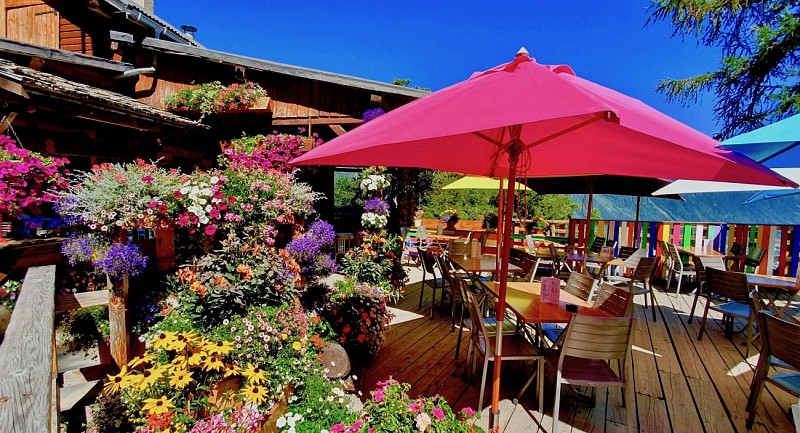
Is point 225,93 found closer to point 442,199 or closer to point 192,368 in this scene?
point 192,368

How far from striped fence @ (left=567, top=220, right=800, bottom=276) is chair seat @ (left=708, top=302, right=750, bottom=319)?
277 cm

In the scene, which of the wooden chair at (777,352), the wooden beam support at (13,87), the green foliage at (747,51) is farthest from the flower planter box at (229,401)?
the green foliage at (747,51)

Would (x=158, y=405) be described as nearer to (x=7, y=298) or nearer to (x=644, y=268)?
(x=7, y=298)

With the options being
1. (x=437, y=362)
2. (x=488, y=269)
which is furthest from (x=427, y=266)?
(x=437, y=362)

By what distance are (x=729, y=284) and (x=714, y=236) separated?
3738 mm

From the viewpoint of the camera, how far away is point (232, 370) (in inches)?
80.4

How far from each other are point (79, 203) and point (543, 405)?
127 inches

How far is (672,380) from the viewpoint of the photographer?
304 cm

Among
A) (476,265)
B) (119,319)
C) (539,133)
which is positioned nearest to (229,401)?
(119,319)

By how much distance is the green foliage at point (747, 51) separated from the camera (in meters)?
7.20

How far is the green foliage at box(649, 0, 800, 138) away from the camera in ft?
23.6

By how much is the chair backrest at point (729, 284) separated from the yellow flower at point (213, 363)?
4500 millimetres

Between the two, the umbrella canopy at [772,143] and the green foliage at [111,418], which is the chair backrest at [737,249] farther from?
the green foliage at [111,418]

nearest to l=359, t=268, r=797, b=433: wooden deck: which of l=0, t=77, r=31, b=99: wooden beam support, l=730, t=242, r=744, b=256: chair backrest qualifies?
l=730, t=242, r=744, b=256: chair backrest
